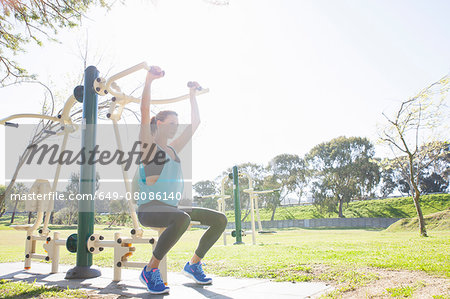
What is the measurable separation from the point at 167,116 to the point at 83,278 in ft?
5.64

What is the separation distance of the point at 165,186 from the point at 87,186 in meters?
1.22

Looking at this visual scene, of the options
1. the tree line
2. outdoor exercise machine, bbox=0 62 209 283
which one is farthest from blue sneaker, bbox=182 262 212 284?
the tree line

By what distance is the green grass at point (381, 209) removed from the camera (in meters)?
32.0

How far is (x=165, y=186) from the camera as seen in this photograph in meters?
2.36

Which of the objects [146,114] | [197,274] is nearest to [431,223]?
[197,274]

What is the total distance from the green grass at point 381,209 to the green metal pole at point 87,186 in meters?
34.4

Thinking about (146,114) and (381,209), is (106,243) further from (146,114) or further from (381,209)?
(381,209)

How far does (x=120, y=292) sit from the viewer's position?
7.54 ft

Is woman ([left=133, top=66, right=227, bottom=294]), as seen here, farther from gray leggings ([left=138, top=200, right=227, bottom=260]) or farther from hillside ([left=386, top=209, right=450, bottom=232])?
hillside ([left=386, top=209, right=450, bottom=232])

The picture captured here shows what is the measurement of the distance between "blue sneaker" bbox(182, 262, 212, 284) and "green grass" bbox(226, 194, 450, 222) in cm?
3413

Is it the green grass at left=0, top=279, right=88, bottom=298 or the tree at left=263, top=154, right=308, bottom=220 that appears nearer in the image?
the green grass at left=0, top=279, right=88, bottom=298

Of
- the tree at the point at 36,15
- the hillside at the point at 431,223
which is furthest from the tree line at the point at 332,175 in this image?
the tree at the point at 36,15

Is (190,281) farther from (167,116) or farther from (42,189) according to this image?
(42,189)

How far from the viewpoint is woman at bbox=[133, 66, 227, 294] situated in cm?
224
